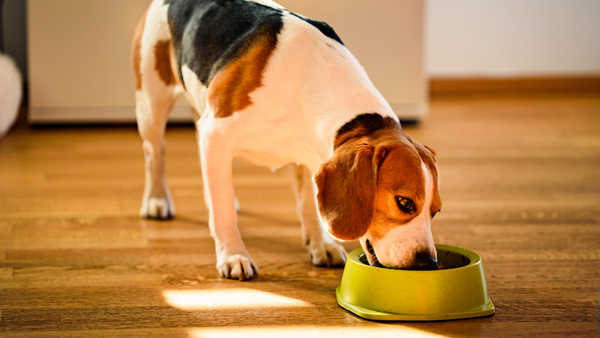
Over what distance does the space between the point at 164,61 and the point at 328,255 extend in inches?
38.2

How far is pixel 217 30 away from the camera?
7.19 feet

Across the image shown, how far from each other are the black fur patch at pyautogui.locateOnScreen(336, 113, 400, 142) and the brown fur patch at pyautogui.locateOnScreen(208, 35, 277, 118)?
0.32 meters

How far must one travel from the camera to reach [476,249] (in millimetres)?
2344

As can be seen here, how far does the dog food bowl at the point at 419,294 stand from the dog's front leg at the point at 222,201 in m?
0.45

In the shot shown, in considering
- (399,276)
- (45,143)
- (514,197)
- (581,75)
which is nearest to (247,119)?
(399,276)

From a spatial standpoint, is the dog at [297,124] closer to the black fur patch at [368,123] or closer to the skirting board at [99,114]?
the black fur patch at [368,123]

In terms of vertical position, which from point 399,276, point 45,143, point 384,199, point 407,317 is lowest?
point 45,143

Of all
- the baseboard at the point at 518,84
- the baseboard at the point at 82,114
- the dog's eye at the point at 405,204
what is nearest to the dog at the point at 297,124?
the dog's eye at the point at 405,204

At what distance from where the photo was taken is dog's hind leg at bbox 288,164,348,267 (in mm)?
2195

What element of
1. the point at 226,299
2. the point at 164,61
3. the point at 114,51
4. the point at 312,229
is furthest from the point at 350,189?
the point at 114,51

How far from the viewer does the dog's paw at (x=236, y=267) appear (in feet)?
6.69

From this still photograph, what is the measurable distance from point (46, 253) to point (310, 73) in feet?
3.64

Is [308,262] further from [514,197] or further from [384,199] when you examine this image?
[514,197]

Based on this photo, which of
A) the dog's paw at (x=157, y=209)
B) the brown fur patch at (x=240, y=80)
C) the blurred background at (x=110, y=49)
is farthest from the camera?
the blurred background at (x=110, y=49)
